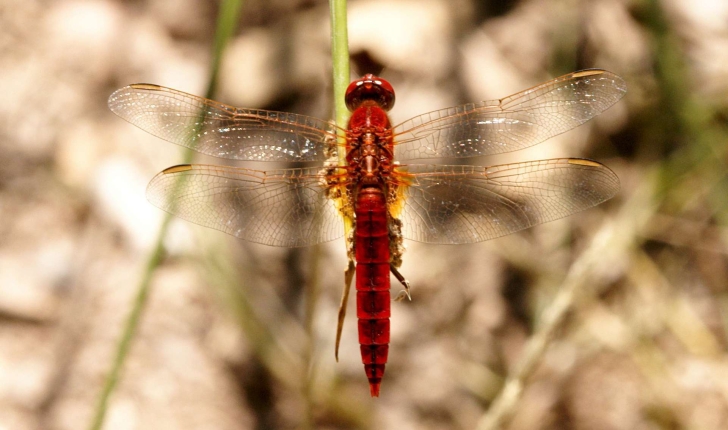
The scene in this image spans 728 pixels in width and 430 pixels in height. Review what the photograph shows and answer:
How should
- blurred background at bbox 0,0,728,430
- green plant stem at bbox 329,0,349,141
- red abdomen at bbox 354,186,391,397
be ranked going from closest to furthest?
green plant stem at bbox 329,0,349,141 < red abdomen at bbox 354,186,391,397 < blurred background at bbox 0,0,728,430

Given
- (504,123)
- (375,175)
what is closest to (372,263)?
(375,175)

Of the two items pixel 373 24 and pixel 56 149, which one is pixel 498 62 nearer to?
pixel 373 24

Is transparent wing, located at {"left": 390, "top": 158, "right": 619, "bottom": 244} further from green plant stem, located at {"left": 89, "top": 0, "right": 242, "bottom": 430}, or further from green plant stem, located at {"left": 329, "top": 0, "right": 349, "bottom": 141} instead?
green plant stem, located at {"left": 89, "top": 0, "right": 242, "bottom": 430}

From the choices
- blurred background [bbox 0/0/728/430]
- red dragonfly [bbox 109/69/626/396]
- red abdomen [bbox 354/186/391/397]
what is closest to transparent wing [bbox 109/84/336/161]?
red dragonfly [bbox 109/69/626/396]

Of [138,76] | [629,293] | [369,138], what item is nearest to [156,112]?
[369,138]

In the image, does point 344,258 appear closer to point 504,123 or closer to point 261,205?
point 261,205

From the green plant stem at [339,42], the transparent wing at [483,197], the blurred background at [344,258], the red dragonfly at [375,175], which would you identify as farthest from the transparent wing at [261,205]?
the blurred background at [344,258]

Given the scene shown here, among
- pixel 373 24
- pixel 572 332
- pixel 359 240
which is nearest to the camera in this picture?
pixel 359 240
